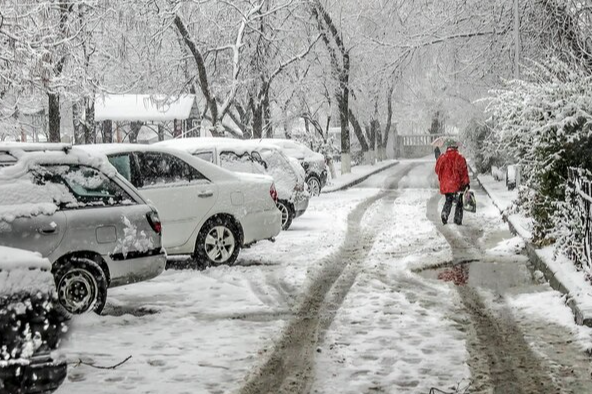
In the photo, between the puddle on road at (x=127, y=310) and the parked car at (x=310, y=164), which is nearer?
the puddle on road at (x=127, y=310)

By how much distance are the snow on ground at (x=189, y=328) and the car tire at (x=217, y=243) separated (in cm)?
22

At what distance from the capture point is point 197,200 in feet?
38.1

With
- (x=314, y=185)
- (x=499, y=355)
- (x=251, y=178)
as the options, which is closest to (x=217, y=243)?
(x=251, y=178)

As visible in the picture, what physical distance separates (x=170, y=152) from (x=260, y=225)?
1747 millimetres

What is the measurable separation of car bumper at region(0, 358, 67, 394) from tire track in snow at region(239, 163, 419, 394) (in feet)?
5.81

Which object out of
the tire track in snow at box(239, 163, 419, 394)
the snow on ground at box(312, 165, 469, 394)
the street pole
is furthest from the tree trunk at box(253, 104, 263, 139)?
the snow on ground at box(312, 165, 469, 394)

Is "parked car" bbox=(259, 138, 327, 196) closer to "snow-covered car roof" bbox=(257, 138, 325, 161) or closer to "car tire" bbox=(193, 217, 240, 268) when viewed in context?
"snow-covered car roof" bbox=(257, 138, 325, 161)

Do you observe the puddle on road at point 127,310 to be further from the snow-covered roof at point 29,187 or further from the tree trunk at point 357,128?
the tree trunk at point 357,128

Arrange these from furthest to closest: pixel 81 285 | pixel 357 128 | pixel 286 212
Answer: pixel 357 128, pixel 286 212, pixel 81 285

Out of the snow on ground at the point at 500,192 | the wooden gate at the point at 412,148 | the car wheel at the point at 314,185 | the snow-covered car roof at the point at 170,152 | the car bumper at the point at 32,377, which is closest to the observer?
the car bumper at the point at 32,377

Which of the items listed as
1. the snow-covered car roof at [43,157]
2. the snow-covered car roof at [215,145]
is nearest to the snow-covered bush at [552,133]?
the snow-covered car roof at [215,145]

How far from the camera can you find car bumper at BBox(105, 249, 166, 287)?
28.6 feet

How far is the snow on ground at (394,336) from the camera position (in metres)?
6.25

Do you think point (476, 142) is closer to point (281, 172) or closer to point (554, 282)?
point (281, 172)
